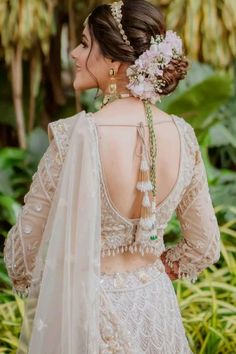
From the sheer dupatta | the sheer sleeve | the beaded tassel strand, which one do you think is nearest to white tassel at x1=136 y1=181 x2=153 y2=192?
the beaded tassel strand

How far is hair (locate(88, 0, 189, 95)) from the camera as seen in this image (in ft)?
7.52

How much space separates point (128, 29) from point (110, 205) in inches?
18.3

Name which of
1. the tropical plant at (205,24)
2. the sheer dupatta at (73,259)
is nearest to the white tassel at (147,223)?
the sheer dupatta at (73,259)

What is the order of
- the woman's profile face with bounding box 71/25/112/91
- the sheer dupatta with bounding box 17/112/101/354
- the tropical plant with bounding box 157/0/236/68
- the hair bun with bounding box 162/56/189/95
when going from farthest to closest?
the tropical plant with bounding box 157/0/236/68, the hair bun with bounding box 162/56/189/95, the woman's profile face with bounding box 71/25/112/91, the sheer dupatta with bounding box 17/112/101/354

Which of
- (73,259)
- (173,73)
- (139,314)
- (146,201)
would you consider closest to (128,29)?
(173,73)

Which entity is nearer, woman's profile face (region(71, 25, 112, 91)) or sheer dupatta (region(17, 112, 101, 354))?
sheer dupatta (region(17, 112, 101, 354))

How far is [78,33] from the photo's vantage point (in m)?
7.48

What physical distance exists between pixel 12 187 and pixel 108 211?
3.58m

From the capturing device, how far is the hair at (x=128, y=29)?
7.52 feet

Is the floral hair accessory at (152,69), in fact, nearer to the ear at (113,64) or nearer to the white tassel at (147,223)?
the ear at (113,64)

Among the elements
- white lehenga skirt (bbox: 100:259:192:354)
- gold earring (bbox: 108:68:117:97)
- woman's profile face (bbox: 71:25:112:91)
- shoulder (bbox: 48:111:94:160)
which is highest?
woman's profile face (bbox: 71:25:112:91)

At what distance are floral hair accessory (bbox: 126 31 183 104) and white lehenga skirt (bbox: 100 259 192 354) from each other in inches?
19.0

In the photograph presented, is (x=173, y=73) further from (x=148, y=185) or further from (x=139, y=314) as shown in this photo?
(x=139, y=314)

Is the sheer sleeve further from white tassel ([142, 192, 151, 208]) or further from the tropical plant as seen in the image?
the tropical plant
